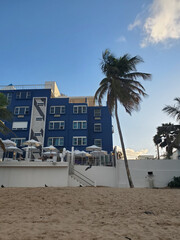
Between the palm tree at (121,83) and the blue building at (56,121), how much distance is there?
13.4 metres

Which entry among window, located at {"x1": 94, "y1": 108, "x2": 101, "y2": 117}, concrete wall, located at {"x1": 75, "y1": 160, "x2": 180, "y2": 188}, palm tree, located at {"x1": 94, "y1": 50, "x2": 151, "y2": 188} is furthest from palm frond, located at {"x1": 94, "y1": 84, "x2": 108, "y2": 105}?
window, located at {"x1": 94, "y1": 108, "x2": 101, "y2": 117}

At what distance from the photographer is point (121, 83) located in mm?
19562

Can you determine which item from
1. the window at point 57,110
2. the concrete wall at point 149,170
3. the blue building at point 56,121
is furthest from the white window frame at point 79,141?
the concrete wall at point 149,170

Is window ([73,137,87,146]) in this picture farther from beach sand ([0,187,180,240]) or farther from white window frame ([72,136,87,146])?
beach sand ([0,187,180,240])

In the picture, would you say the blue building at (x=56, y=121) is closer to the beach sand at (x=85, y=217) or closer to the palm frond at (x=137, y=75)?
the palm frond at (x=137, y=75)

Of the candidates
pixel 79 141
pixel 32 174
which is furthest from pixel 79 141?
pixel 32 174

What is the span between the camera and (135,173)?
63.8ft

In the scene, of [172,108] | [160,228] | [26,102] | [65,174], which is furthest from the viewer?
[26,102]

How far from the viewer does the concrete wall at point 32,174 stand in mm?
17891

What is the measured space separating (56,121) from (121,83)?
56.9 ft

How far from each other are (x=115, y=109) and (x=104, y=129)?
1470 centimetres

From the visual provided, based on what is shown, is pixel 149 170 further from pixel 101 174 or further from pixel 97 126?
pixel 97 126

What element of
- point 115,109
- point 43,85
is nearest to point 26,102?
point 43,85

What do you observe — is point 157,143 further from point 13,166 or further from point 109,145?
point 13,166
